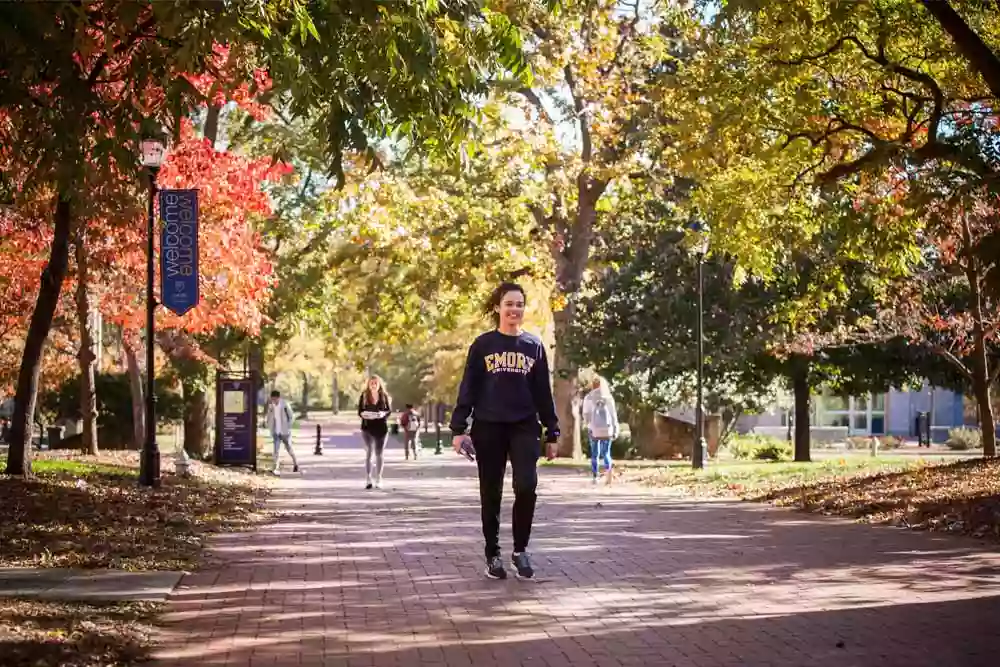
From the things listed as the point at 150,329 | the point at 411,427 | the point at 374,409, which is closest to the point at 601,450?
the point at 374,409

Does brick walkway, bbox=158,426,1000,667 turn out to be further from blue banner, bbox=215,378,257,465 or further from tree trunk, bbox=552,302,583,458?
tree trunk, bbox=552,302,583,458

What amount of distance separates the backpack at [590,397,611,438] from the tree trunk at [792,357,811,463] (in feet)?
45.4

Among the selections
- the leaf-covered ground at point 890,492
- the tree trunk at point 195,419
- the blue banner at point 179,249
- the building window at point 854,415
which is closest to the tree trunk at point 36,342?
the blue banner at point 179,249

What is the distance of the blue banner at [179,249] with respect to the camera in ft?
68.5

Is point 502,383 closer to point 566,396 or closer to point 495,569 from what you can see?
point 495,569

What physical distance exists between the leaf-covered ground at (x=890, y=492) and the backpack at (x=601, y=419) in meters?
1.47

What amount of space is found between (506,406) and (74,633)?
3676mm

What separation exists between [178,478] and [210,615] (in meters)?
13.4

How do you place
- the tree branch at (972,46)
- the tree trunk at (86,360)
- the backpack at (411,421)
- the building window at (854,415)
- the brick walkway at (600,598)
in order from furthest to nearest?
the building window at (854,415), the backpack at (411,421), the tree trunk at (86,360), the tree branch at (972,46), the brick walkway at (600,598)

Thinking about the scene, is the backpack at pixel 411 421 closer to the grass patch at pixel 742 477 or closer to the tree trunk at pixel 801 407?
the tree trunk at pixel 801 407

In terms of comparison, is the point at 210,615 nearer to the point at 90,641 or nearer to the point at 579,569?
the point at 90,641

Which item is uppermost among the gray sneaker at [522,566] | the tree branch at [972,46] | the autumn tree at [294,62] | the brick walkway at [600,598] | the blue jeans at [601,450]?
the tree branch at [972,46]

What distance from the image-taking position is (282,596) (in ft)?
32.6

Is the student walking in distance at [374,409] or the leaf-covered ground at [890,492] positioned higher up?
the student walking in distance at [374,409]
